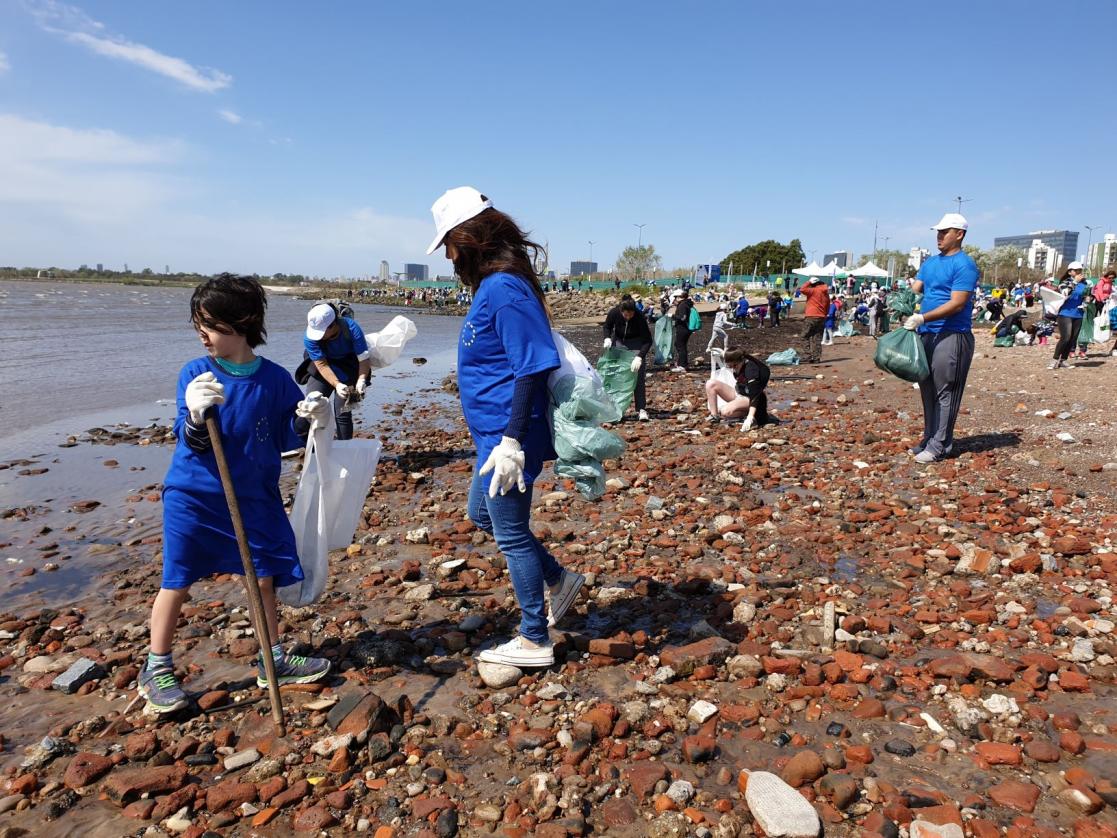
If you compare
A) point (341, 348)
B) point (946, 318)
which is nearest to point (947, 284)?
point (946, 318)

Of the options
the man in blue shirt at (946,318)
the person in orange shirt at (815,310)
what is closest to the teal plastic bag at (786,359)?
the person in orange shirt at (815,310)

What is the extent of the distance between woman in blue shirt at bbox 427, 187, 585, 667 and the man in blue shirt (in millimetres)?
4589

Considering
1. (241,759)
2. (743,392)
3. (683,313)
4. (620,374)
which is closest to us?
(241,759)

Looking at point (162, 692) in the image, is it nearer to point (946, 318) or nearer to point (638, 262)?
point (946, 318)

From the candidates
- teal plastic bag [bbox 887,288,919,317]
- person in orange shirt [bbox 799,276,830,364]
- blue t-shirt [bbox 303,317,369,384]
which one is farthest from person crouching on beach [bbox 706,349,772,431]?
person in orange shirt [bbox 799,276,830,364]

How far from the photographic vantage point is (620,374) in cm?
939

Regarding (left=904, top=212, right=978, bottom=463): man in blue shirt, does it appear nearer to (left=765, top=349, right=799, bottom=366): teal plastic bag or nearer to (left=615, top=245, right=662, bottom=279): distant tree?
(left=765, top=349, right=799, bottom=366): teal plastic bag

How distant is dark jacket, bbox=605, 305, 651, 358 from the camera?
9.88 m

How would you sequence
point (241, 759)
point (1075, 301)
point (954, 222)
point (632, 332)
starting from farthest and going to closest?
point (1075, 301) → point (632, 332) → point (954, 222) → point (241, 759)

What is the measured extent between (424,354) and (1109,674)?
21186mm

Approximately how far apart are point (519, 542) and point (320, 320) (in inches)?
160

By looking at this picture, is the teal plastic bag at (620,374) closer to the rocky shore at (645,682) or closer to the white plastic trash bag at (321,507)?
the rocky shore at (645,682)

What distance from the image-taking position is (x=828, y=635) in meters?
3.48

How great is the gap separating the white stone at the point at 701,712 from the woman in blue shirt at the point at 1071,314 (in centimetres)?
1215
